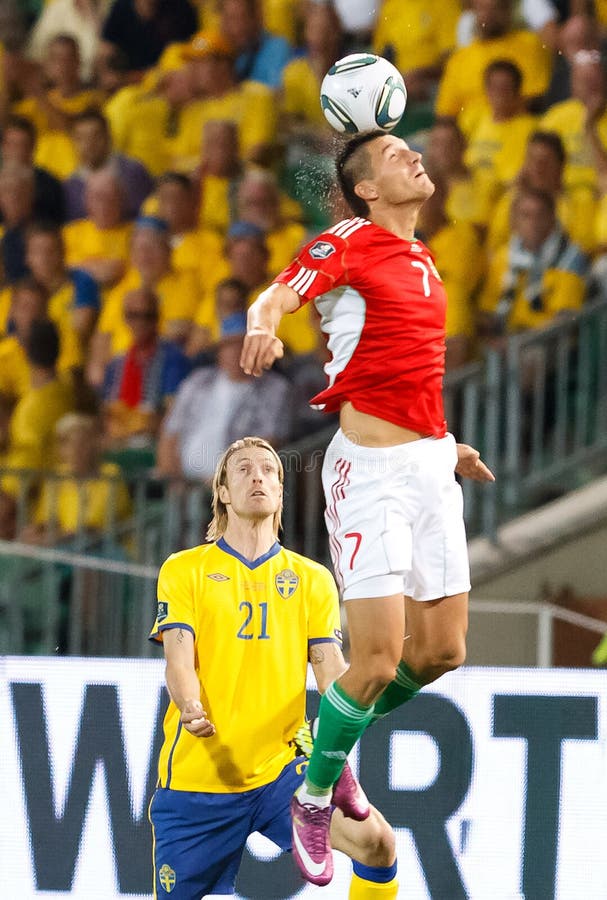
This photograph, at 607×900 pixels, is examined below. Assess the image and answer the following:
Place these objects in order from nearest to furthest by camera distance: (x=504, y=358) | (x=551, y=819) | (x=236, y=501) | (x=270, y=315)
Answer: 1. (x=270, y=315)
2. (x=236, y=501)
3. (x=551, y=819)
4. (x=504, y=358)

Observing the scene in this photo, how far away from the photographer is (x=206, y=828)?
168 inches

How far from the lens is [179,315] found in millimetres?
8445

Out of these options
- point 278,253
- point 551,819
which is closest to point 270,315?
point 551,819

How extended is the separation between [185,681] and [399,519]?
677 millimetres

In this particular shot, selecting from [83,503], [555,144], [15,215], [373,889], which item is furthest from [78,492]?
[373,889]

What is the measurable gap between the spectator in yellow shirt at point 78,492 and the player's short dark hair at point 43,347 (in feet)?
1.48

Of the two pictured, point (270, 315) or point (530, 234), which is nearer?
point (270, 315)

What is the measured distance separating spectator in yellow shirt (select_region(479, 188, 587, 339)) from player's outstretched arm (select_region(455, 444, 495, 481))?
10.4ft

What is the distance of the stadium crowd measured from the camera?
24.5 feet

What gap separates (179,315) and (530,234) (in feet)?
6.75

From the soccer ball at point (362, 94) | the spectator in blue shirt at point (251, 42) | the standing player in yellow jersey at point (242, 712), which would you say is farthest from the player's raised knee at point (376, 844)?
the spectator in blue shirt at point (251, 42)

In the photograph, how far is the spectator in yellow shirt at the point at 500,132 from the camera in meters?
7.66

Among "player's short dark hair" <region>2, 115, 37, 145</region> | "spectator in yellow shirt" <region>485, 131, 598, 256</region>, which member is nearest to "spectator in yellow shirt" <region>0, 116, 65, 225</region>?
"player's short dark hair" <region>2, 115, 37, 145</region>

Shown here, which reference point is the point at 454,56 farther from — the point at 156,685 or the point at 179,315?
the point at 156,685
